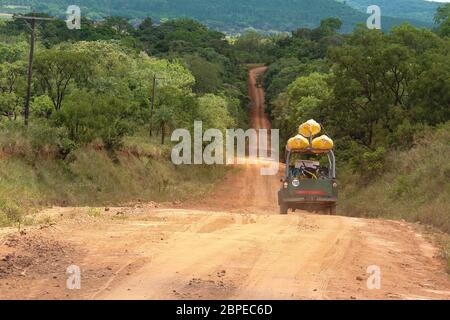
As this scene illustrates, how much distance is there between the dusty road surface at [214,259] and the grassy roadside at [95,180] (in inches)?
143

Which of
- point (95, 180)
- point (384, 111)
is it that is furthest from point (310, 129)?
point (384, 111)

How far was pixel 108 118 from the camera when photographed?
35.2 meters

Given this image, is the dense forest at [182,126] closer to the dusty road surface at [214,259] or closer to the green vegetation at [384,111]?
the green vegetation at [384,111]

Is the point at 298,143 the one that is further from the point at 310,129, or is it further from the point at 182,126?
the point at 182,126

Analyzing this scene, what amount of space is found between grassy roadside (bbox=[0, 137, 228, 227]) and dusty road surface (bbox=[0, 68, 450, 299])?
3.62m

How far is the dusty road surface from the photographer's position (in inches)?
365

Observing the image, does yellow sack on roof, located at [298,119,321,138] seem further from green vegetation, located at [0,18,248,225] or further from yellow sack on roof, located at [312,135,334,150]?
green vegetation, located at [0,18,248,225]

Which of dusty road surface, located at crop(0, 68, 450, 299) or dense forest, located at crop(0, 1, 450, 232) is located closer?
dusty road surface, located at crop(0, 68, 450, 299)

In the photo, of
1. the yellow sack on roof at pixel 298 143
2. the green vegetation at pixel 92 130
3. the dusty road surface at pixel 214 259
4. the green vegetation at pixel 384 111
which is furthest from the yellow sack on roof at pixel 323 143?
the green vegetation at pixel 92 130

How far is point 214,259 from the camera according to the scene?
37.4 ft

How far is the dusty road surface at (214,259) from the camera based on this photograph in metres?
9.27

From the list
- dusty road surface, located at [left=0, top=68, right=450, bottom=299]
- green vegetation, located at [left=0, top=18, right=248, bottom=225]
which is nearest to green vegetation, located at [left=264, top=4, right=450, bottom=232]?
green vegetation, located at [left=0, top=18, right=248, bottom=225]

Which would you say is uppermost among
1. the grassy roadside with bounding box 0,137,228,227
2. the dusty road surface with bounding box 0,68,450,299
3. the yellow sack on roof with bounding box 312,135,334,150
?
the yellow sack on roof with bounding box 312,135,334,150
